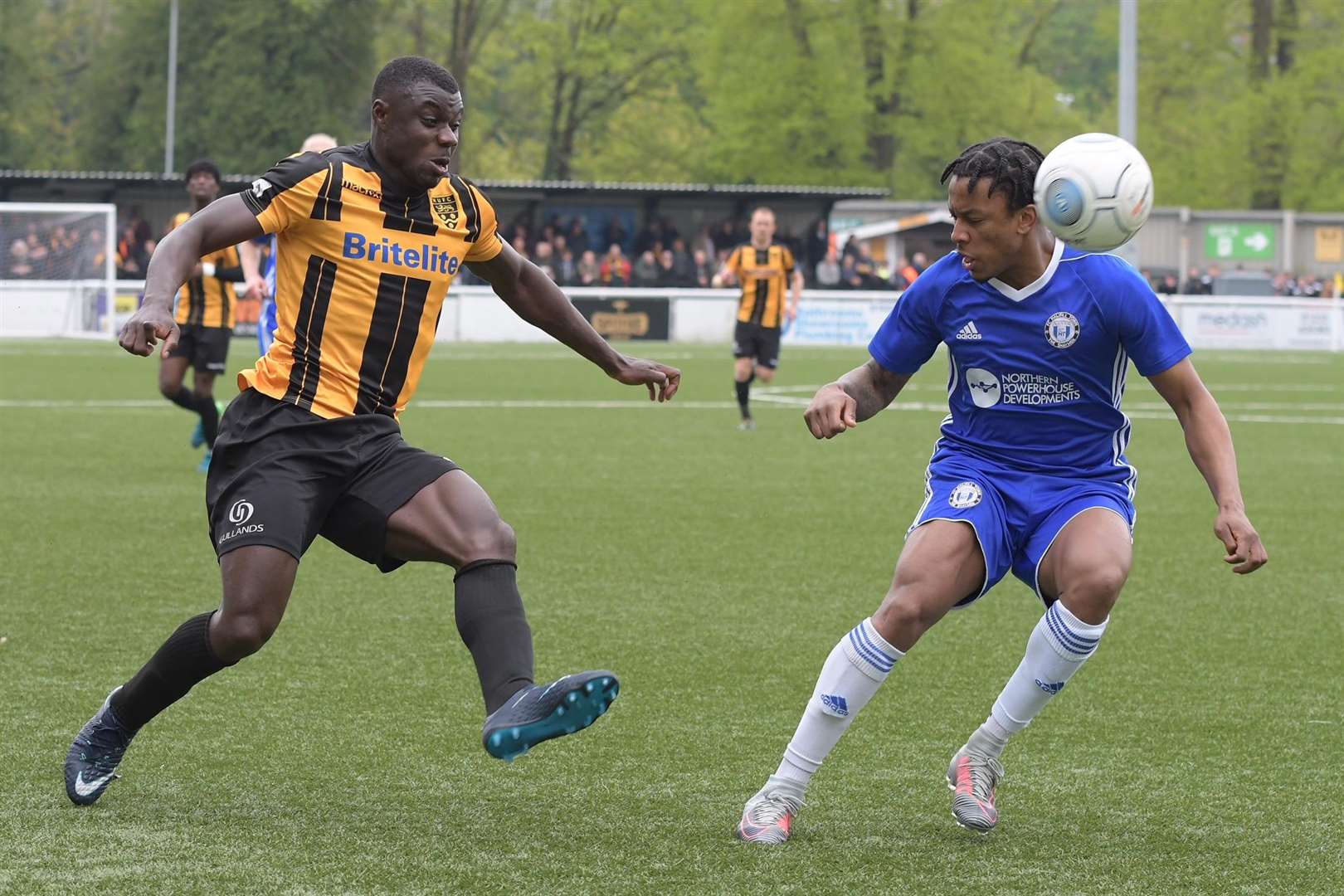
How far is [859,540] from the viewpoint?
1095cm

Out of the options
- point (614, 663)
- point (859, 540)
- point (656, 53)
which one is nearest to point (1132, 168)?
point (614, 663)

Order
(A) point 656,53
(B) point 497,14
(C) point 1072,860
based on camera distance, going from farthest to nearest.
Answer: (A) point 656,53
(B) point 497,14
(C) point 1072,860

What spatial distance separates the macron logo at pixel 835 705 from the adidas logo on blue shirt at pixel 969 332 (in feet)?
3.34

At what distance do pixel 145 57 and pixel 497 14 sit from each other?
15.0 meters

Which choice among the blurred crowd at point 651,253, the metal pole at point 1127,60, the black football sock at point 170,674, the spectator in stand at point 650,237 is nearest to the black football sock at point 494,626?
the black football sock at point 170,674

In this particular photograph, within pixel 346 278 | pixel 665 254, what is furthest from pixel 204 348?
pixel 665 254

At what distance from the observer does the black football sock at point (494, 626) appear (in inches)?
185

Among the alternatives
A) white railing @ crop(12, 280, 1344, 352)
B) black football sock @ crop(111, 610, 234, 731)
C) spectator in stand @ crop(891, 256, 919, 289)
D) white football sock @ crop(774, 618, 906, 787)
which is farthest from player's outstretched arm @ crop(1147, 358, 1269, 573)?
spectator in stand @ crop(891, 256, 919, 289)

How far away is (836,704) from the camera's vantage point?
16.3ft

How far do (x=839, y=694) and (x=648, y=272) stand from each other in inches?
1418

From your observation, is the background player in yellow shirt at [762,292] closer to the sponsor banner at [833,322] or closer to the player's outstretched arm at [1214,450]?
the player's outstretched arm at [1214,450]

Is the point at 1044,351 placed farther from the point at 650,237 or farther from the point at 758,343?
the point at 650,237

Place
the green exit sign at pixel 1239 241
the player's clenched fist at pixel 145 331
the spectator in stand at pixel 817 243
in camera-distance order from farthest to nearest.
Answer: the green exit sign at pixel 1239 241
the spectator in stand at pixel 817 243
the player's clenched fist at pixel 145 331

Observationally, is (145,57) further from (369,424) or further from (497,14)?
(369,424)
